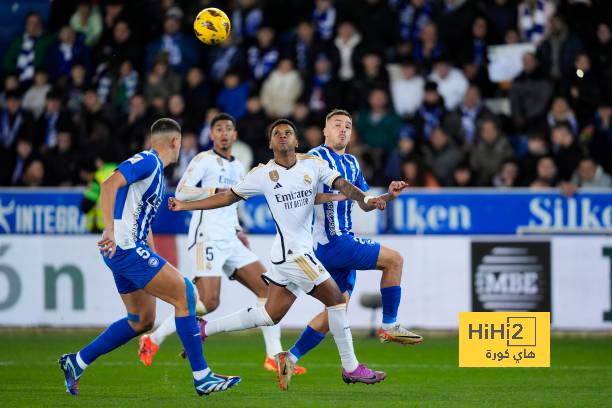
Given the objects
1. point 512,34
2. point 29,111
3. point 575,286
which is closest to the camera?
point 575,286

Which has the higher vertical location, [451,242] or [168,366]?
[451,242]

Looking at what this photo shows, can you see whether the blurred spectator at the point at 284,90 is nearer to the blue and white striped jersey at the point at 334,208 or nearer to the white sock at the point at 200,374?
the blue and white striped jersey at the point at 334,208

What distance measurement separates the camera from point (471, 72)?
17.0 m

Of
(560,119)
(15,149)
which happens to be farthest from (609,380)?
(15,149)

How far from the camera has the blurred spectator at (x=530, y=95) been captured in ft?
53.8

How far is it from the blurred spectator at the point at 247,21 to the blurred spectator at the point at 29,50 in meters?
3.53

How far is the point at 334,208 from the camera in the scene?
9.45 metres

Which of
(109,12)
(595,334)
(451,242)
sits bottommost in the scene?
(595,334)

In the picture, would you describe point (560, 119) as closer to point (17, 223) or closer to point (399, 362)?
point (399, 362)

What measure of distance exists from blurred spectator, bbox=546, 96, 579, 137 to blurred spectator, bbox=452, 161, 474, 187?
162 centimetres

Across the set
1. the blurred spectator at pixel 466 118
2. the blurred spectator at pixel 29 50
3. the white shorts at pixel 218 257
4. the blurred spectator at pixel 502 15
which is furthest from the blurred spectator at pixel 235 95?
the white shorts at pixel 218 257

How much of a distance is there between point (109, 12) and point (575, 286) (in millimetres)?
10323

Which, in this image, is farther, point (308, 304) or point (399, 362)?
point (308, 304)

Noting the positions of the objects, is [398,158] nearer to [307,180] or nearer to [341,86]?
[341,86]
